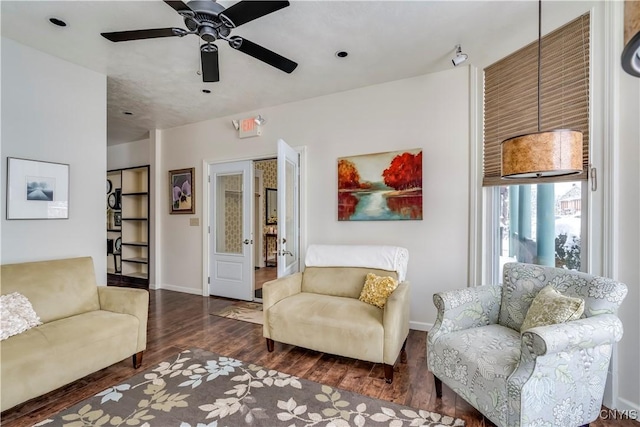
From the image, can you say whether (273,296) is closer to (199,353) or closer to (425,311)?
(199,353)

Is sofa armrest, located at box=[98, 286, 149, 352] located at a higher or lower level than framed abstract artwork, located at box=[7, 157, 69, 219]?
lower

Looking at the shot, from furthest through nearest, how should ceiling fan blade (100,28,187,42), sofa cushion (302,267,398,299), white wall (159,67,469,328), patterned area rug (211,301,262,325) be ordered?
1. patterned area rug (211,301,262,325)
2. white wall (159,67,469,328)
3. sofa cushion (302,267,398,299)
4. ceiling fan blade (100,28,187,42)

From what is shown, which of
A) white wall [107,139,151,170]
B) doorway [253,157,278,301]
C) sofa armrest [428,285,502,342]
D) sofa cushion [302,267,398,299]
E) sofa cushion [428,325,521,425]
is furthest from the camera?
doorway [253,157,278,301]

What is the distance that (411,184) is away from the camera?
3.31m

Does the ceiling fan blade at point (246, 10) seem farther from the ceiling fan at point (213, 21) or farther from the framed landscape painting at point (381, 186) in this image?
the framed landscape painting at point (381, 186)

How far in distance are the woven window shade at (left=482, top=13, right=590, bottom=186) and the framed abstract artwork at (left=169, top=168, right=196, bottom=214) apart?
416 cm

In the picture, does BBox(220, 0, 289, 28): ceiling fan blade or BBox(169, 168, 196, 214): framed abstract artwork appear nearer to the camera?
BBox(220, 0, 289, 28): ceiling fan blade

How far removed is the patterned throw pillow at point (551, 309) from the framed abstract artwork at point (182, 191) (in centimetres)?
455

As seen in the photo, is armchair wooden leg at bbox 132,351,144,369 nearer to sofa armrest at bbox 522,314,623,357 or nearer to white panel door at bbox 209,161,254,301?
white panel door at bbox 209,161,254,301

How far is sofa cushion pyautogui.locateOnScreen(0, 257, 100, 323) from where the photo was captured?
2.30 meters

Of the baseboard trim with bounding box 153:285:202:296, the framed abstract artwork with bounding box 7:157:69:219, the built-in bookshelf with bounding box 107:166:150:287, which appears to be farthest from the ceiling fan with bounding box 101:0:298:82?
the built-in bookshelf with bounding box 107:166:150:287

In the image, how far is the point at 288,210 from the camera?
3.56 meters

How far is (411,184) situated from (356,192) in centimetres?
65

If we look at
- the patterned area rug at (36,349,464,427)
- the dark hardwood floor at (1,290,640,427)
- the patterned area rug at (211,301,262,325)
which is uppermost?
the patterned area rug at (36,349,464,427)
